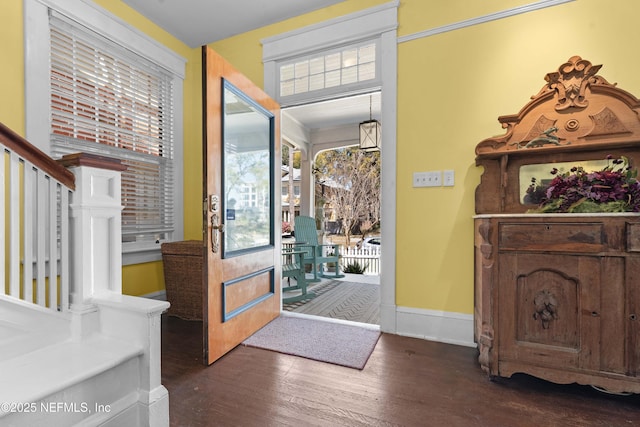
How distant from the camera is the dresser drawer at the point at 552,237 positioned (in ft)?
5.09

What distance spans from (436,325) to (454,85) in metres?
1.94

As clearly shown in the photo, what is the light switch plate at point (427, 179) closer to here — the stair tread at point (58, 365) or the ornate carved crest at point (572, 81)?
the ornate carved crest at point (572, 81)

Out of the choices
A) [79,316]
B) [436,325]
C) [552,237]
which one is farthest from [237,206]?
[552,237]

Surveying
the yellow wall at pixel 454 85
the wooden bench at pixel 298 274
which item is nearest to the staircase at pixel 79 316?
the yellow wall at pixel 454 85

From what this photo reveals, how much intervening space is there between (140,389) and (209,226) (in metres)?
0.95

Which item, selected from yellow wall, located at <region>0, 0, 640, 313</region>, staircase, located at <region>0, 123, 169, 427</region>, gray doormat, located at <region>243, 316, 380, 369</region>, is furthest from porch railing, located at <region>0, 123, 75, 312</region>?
gray doormat, located at <region>243, 316, 380, 369</region>

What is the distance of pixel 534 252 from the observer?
65.6 inches

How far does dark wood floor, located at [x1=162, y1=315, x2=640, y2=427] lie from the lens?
4.75 feet

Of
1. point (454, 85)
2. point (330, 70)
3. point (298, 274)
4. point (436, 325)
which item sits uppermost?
point (330, 70)

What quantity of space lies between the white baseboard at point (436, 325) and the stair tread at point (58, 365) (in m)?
1.93

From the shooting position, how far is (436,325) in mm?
2371

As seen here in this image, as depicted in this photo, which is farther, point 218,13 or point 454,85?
point 218,13

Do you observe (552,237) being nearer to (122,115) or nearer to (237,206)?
(237,206)

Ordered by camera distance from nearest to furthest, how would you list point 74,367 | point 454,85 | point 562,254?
point 74,367 → point 562,254 → point 454,85
